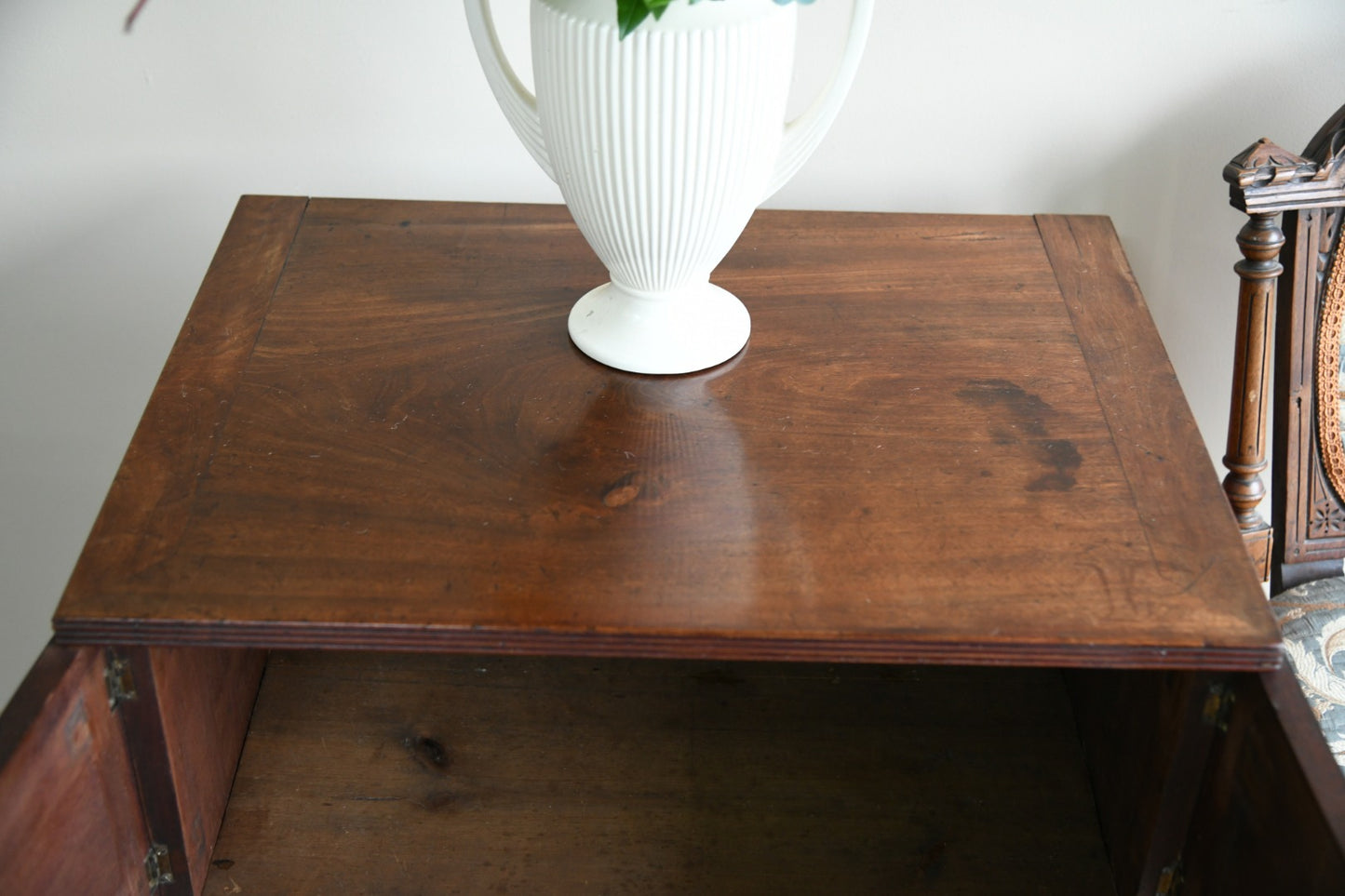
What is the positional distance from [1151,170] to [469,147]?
1.84ft

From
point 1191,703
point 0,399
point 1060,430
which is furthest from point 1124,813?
point 0,399

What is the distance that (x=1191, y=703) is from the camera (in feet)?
2.16

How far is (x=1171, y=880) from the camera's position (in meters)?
0.71

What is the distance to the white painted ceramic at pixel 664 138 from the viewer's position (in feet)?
2.10

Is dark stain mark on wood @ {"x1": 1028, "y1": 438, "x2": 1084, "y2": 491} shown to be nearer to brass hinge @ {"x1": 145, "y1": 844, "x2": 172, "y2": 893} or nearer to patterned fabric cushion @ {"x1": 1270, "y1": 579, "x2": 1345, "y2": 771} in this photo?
patterned fabric cushion @ {"x1": 1270, "y1": 579, "x2": 1345, "y2": 771}

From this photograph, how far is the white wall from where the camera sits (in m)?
0.95

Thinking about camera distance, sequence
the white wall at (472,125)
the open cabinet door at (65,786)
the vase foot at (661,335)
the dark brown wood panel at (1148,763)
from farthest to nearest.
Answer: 1. the white wall at (472,125)
2. the vase foot at (661,335)
3. the dark brown wood panel at (1148,763)
4. the open cabinet door at (65,786)

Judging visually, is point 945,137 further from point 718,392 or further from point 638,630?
point 638,630

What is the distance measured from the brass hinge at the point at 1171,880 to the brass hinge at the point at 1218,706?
98mm

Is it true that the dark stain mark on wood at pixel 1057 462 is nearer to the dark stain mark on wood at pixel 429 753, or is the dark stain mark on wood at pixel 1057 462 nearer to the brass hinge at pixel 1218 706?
the brass hinge at pixel 1218 706

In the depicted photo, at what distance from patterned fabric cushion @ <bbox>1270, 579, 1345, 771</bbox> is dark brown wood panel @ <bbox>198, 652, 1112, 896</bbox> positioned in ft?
0.49

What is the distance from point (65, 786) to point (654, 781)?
34 cm

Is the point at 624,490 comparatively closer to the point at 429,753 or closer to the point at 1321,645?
the point at 429,753

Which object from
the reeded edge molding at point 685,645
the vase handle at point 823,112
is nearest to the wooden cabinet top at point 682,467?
the reeded edge molding at point 685,645
